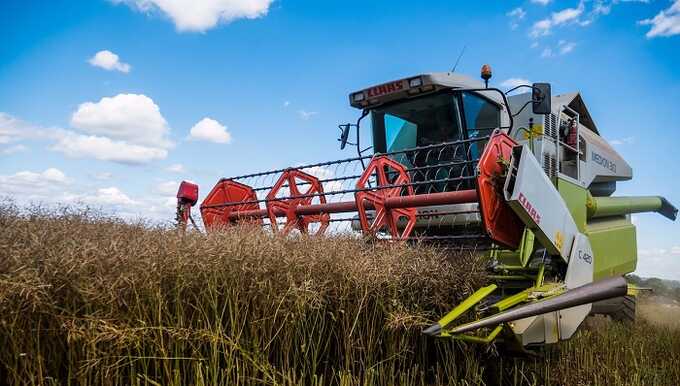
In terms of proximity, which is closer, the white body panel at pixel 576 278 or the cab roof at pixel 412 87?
the white body panel at pixel 576 278

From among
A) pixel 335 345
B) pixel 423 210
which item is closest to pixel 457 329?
pixel 335 345

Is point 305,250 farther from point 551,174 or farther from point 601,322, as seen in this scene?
point 601,322

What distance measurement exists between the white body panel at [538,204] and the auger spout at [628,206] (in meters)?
1.83

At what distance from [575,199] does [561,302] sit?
2.34 metres

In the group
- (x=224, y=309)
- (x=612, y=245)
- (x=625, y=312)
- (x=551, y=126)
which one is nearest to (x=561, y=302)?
(x=224, y=309)

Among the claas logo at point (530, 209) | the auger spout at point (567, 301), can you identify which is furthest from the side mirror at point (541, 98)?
the auger spout at point (567, 301)

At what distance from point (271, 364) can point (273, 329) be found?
0.18 metres

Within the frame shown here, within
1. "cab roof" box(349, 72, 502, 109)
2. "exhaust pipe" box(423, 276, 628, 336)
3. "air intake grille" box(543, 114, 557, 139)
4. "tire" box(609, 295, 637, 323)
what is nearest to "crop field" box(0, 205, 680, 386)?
"exhaust pipe" box(423, 276, 628, 336)

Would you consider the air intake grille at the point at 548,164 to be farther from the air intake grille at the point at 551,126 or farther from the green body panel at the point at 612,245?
the green body panel at the point at 612,245

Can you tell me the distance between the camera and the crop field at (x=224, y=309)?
83.7 inches

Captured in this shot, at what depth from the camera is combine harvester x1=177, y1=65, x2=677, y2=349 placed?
3258 millimetres

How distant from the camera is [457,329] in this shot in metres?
2.74

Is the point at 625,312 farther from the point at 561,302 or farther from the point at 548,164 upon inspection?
the point at 561,302

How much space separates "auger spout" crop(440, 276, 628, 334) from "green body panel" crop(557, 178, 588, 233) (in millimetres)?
1945
